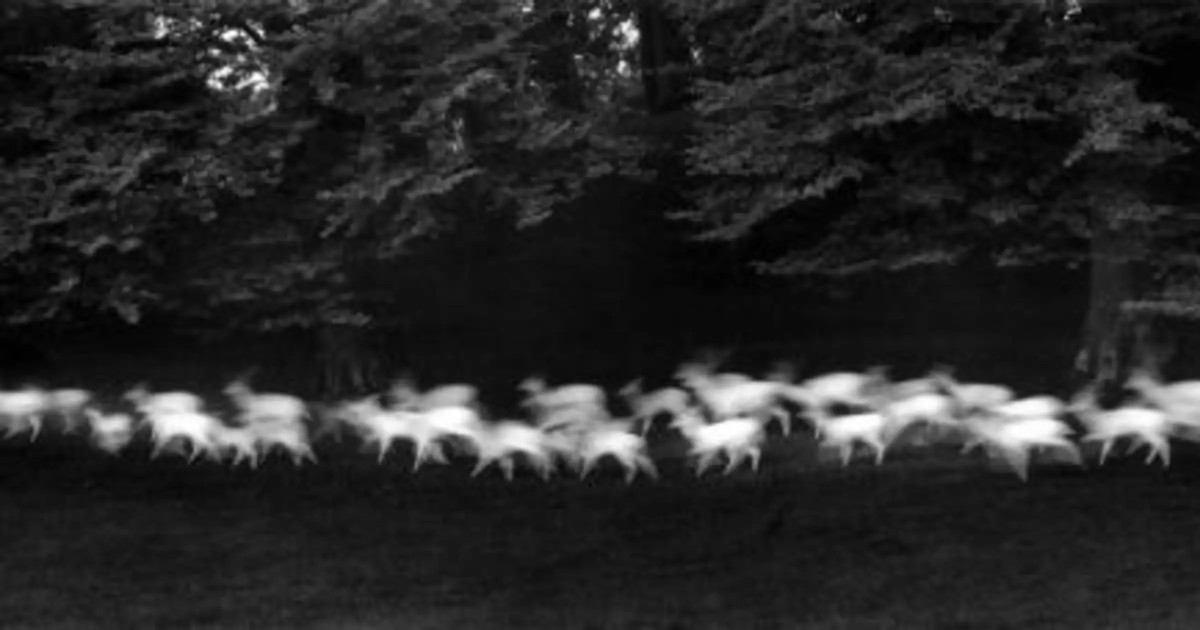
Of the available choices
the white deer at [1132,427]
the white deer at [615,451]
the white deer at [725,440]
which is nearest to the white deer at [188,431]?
the white deer at [615,451]

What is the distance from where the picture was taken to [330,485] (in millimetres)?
7297

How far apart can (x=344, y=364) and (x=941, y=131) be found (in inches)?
139

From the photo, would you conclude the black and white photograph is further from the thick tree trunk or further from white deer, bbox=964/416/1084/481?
the thick tree trunk

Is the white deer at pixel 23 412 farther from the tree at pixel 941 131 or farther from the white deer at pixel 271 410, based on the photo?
the tree at pixel 941 131

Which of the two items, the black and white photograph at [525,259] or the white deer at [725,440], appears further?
the white deer at [725,440]

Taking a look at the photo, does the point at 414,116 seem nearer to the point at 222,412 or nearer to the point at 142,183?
the point at 142,183

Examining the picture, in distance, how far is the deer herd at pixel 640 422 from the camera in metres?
6.92

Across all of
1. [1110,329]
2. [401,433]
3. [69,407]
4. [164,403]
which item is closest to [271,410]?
[164,403]

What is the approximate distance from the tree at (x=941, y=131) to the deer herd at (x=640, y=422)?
664mm

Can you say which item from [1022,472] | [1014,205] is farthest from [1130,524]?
[1014,205]

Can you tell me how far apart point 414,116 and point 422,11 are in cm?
50

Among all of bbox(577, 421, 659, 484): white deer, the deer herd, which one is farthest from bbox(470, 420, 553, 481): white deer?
bbox(577, 421, 659, 484): white deer

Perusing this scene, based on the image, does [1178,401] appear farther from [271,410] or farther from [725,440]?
[271,410]

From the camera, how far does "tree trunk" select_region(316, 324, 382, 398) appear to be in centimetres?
886
